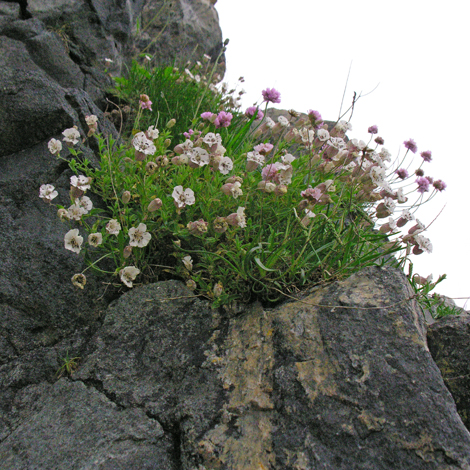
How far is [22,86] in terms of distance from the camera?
8.09 ft

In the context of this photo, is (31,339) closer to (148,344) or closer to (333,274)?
(148,344)

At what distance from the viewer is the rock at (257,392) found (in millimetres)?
1371

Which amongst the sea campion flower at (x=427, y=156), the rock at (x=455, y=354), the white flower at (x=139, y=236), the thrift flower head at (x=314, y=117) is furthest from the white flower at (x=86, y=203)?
the sea campion flower at (x=427, y=156)

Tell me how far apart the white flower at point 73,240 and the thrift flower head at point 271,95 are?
1948 millimetres

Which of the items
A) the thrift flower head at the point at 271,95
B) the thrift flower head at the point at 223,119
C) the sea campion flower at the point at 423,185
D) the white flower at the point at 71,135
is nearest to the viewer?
the white flower at the point at 71,135

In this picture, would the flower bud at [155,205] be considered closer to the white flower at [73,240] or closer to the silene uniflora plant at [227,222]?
the silene uniflora plant at [227,222]

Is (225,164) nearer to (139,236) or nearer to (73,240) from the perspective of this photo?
(139,236)

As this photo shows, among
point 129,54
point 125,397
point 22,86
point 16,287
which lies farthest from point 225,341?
point 129,54

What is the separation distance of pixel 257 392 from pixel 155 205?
1.07 m

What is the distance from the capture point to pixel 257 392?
1589mm

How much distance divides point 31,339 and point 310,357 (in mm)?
1445

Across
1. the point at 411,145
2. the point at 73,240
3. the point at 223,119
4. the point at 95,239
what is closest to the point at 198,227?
the point at 95,239

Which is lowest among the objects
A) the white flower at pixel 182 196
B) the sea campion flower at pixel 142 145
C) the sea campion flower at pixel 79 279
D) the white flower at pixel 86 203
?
the sea campion flower at pixel 79 279

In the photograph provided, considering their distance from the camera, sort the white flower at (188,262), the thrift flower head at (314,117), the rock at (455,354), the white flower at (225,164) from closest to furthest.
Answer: the rock at (455,354)
the white flower at (188,262)
the white flower at (225,164)
the thrift flower head at (314,117)
